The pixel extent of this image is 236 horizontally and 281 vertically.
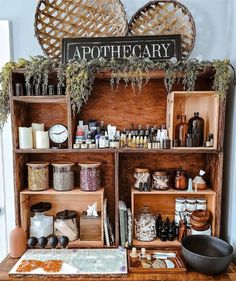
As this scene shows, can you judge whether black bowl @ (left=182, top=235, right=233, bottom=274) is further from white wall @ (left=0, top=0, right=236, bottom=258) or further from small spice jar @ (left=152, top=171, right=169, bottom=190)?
small spice jar @ (left=152, top=171, right=169, bottom=190)

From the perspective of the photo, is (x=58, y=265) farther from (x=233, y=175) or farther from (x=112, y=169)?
(x=233, y=175)

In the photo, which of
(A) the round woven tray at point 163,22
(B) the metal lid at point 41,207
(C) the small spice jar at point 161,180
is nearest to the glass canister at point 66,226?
(B) the metal lid at point 41,207

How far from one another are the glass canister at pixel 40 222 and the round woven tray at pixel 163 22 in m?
1.45

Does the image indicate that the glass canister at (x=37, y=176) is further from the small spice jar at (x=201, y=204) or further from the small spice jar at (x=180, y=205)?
the small spice jar at (x=201, y=204)

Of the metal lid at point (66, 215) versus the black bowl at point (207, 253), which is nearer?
the black bowl at point (207, 253)

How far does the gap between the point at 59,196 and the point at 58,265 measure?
1.87 feet

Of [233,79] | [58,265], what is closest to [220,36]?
[233,79]

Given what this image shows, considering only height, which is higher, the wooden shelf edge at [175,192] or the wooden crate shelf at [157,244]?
the wooden shelf edge at [175,192]

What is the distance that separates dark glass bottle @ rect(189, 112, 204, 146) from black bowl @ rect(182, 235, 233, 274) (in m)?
→ 0.64

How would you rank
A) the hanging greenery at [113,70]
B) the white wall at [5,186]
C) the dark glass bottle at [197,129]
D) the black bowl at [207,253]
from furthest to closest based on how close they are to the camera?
the white wall at [5,186]
the dark glass bottle at [197,129]
the hanging greenery at [113,70]
the black bowl at [207,253]

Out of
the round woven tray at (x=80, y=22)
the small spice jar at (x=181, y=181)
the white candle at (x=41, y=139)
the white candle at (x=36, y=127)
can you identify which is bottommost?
the small spice jar at (x=181, y=181)

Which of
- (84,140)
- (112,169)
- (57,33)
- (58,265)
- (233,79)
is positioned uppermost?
(57,33)

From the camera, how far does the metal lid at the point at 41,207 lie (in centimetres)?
185

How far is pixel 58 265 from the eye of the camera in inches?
62.1
